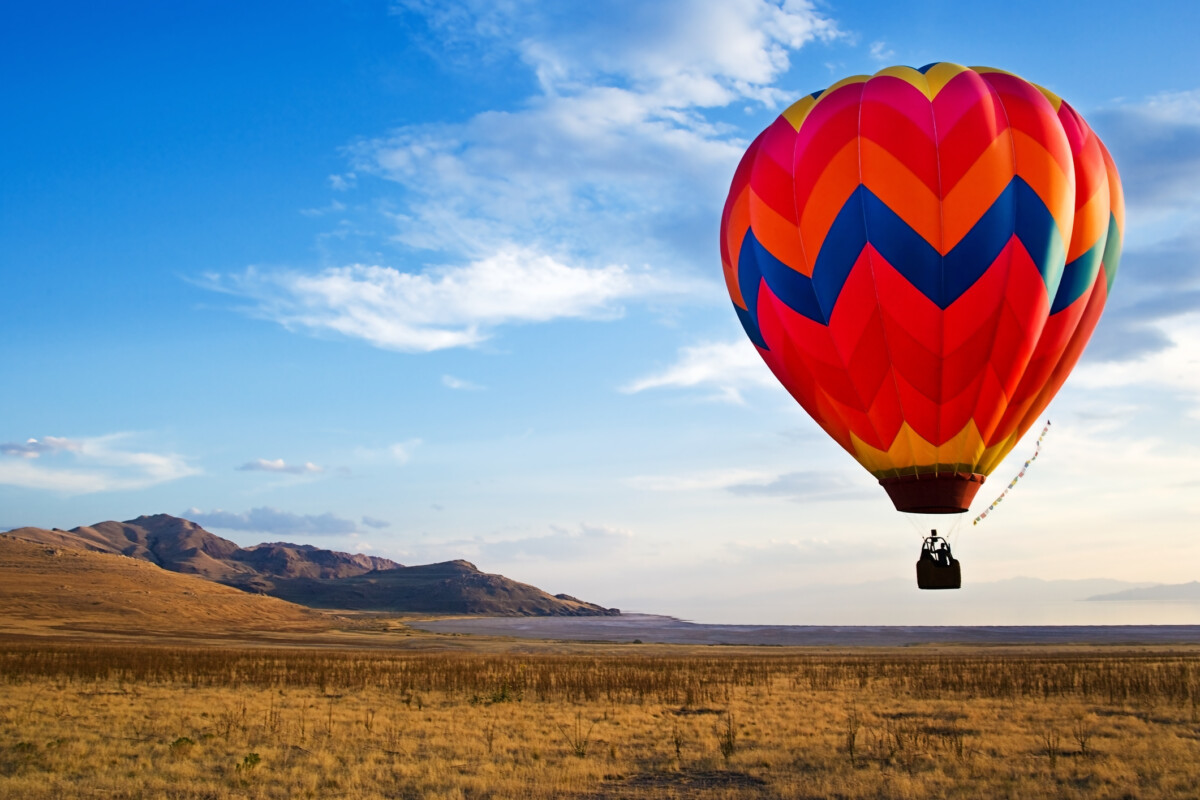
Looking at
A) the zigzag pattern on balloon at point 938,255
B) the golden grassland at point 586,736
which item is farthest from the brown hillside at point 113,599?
the zigzag pattern on balloon at point 938,255

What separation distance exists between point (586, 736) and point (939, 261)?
13.0 metres

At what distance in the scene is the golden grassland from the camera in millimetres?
15156

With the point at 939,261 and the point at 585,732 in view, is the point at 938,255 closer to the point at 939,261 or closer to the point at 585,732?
the point at 939,261

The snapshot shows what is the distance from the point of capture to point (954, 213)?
1831 centimetres

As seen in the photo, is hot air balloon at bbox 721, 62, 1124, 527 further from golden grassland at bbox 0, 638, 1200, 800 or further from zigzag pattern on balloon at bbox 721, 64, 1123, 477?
golden grassland at bbox 0, 638, 1200, 800

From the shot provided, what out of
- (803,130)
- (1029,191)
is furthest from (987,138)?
(803,130)

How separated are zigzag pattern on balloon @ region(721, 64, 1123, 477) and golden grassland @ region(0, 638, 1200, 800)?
619cm

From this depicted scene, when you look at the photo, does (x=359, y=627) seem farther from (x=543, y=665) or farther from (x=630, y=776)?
(x=630, y=776)

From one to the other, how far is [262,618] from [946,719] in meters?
106

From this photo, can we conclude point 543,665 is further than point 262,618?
No

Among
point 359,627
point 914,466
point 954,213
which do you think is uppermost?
point 954,213

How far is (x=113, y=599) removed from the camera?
339 ft

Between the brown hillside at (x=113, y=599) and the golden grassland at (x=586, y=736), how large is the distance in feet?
211

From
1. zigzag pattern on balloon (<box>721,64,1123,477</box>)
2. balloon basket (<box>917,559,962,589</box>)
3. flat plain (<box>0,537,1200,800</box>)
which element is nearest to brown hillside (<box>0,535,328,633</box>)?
flat plain (<box>0,537,1200,800</box>)
